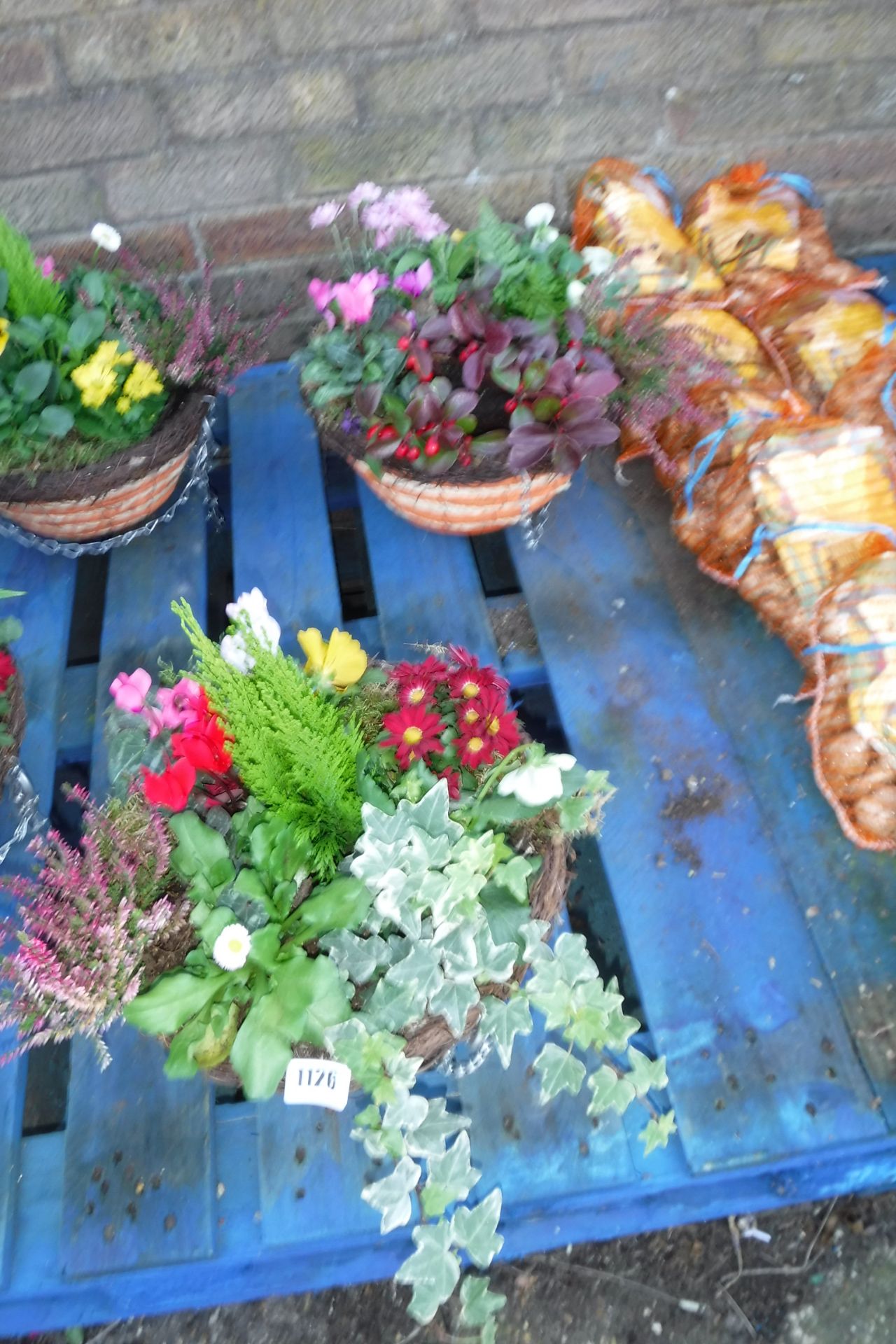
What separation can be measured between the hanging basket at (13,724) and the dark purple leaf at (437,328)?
0.89m

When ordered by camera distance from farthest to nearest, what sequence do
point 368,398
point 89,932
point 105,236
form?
point 105,236
point 368,398
point 89,932

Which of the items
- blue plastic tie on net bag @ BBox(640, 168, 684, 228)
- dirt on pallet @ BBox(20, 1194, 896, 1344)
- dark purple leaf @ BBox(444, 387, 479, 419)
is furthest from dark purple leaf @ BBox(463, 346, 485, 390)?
dirt on pallet @ BBox(20, 1194, 896, 1344)

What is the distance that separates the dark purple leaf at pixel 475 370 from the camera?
143 cm

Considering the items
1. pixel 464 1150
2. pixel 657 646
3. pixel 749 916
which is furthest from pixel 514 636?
pixel 464 1150

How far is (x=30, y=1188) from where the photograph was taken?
120 cm

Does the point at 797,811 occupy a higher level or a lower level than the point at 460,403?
lower

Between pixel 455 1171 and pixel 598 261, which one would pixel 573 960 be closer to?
pixel 455 1171

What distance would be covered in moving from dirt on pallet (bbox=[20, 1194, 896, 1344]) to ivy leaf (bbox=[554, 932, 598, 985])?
2.61ft

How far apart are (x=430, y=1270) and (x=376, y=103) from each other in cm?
199

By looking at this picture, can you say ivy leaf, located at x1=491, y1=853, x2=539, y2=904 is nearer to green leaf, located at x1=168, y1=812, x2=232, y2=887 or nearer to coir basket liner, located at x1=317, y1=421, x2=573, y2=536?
green leaf, located at x1=168, y1=812, x2=232, y2=887

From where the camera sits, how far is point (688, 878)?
4.46 ft

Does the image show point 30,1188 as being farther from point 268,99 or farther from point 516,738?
point 268,99

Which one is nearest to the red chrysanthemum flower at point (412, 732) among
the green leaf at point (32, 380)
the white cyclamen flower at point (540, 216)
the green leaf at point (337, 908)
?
the green leaf at point (337, 908)

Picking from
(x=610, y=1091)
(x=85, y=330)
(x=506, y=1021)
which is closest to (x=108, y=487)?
(x=85, y=330)
